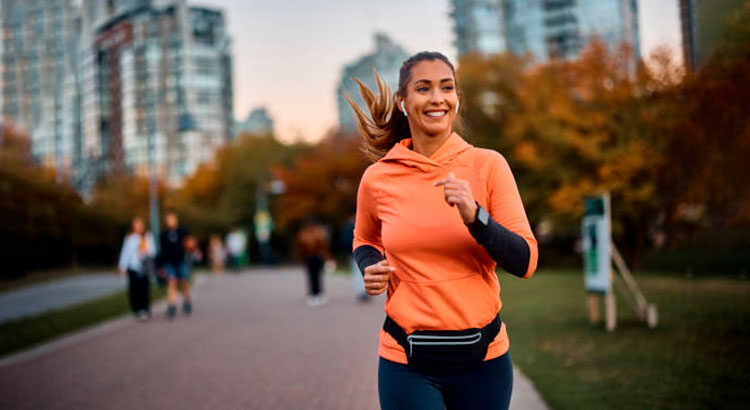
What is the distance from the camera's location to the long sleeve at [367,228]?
2555 millimetres

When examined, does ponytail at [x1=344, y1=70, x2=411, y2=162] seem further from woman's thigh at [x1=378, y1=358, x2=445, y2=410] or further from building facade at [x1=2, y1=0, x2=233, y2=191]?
building facade at [x1=2, y1=0, x2=233, y2=191]

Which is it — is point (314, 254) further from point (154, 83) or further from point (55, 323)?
point (154, 83)

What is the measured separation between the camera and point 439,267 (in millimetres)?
2334

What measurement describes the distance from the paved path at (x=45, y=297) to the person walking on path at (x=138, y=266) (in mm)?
2544

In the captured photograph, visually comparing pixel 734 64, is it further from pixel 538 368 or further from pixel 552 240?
pixel 552 240

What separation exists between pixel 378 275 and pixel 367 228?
395 millimetres

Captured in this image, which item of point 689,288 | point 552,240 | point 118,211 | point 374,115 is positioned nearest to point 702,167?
point 689,288

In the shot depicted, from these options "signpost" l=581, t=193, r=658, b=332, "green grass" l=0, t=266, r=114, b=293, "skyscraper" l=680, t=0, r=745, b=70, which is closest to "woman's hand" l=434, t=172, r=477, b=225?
"skyscraper" l=680, t=0, r=745, b=70

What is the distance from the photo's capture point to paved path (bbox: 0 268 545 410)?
666 cm

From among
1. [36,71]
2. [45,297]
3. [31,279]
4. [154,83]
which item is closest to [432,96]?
[45,297]

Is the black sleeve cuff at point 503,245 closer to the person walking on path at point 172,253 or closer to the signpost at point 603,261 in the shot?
the signpost at point 603,261

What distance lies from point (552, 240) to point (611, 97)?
690 inches

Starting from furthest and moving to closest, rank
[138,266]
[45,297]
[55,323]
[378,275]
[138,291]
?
[45,297] → [138,291] → [138,266] → [55,323] → [378,275]

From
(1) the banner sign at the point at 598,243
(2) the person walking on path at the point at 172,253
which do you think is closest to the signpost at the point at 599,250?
(1) the banner sign at the point at 598,243
